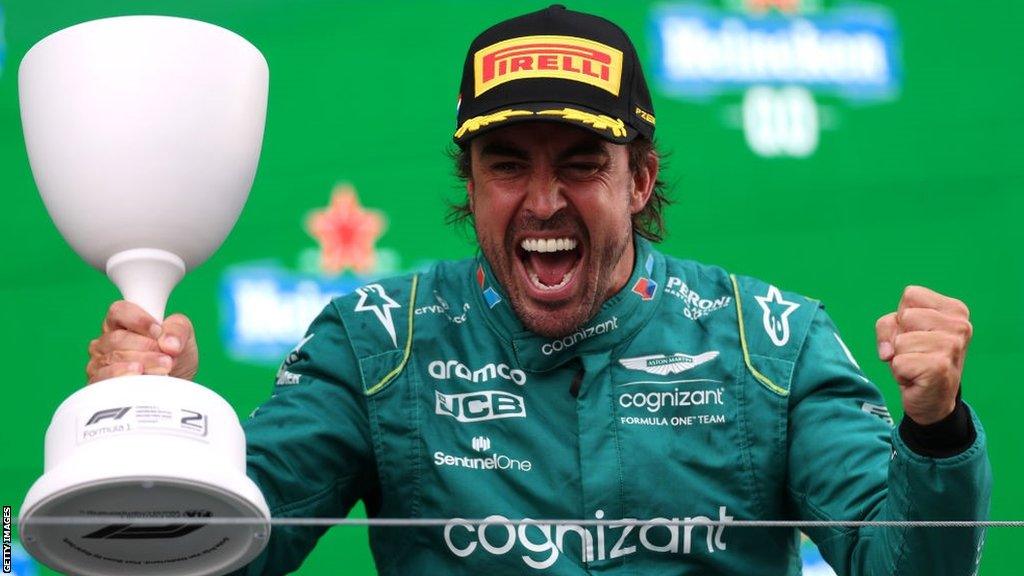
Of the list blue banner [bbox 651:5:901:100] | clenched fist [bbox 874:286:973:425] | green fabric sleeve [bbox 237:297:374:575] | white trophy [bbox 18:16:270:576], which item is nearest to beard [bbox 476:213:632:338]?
green fabric sleeve [bbox 237:297:374:575]

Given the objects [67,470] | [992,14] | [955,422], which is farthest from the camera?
[992,14]

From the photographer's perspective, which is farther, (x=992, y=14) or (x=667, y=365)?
(x=992, y=14)

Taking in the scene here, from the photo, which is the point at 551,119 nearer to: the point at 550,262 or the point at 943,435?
the point at 550,262

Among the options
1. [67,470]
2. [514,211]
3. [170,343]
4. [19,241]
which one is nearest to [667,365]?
[514,211]

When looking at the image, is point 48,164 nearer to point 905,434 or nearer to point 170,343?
point 170,343

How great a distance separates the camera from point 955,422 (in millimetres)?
1546

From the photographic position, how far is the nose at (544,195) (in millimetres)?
1854

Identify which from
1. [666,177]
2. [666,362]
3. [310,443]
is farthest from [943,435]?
[666,177]

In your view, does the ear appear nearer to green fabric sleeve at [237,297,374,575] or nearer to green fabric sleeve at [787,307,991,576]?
green fabric sleeve at [787,307,991,576]

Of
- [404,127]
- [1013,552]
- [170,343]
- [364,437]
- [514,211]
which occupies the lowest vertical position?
[1013,552]

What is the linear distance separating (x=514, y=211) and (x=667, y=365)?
0.83 feet

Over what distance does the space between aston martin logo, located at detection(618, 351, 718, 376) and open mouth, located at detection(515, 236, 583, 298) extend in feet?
0.41

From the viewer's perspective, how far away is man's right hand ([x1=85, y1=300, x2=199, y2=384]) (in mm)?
1555

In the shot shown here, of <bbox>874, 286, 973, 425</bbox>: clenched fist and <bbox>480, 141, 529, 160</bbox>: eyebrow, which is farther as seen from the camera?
<bbox>480, 141, 529, 160</bbox>: eyebrow
